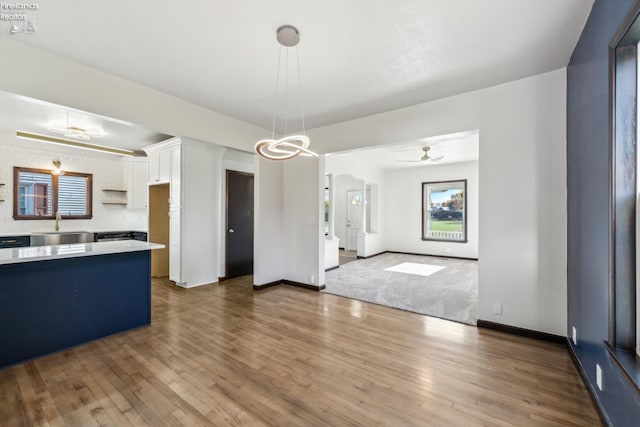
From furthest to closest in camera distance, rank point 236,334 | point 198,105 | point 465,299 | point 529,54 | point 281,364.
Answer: point 465,299 < point 198,105 < point 236,334 < point 529,54 < point 281,364

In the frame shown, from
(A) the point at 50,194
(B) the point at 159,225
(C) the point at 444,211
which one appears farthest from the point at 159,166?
(C) the point at 444,211

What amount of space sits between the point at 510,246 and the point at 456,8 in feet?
7.92

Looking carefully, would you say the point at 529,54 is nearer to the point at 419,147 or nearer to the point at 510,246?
the point at 510,246

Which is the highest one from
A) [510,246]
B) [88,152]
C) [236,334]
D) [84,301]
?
[88,152]

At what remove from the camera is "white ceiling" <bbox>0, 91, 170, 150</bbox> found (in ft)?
12.3

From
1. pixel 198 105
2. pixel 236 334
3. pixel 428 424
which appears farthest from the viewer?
pixel 198 105

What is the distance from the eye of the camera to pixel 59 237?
526 cm

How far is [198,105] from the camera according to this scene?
379 cm

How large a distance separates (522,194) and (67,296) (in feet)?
15.8

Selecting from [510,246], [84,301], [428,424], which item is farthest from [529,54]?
[84,301]

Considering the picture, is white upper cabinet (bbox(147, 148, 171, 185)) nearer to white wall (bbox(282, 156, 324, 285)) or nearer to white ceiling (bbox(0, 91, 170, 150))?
white ceiling (bbox(0, 91, 170, 150))

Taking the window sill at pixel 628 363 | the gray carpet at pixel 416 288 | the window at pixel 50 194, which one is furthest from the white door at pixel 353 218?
the window sill at pixel 628 363

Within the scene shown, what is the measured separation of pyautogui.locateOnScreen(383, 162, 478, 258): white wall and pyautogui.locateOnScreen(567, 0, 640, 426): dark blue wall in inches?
213

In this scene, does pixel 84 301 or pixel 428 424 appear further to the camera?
pixel 84 301
